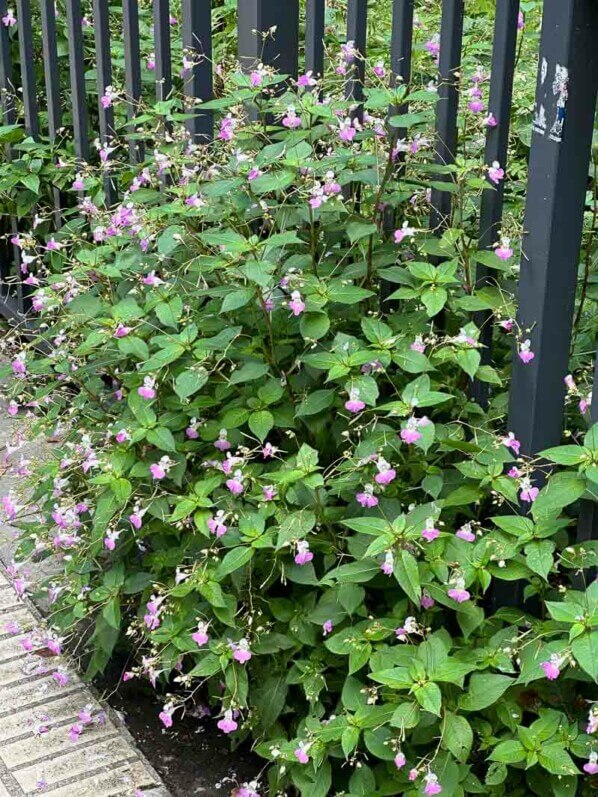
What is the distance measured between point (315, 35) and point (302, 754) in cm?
152

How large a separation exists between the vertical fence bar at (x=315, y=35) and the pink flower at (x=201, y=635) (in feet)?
4.02

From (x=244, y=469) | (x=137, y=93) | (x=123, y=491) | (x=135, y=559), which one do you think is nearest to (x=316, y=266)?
(x=244, y=469)

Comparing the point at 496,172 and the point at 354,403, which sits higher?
the point at 496,172

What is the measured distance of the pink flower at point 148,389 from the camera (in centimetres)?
236

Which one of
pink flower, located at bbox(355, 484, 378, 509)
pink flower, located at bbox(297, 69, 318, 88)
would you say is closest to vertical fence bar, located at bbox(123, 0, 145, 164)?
pink flower, located at bbox(297, 69, 318, 88)

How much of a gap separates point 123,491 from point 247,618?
37cm

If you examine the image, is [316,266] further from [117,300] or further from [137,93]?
[137,93]

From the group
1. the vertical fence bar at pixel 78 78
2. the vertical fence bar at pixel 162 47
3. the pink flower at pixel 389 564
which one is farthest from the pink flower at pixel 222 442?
the vertical fence bar at pixel 78 78

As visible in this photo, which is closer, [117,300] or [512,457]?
[512,457]

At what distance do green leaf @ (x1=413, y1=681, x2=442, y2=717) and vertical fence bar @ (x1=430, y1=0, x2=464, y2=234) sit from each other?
938 mm

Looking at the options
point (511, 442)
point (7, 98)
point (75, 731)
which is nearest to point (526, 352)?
point (511, 442)

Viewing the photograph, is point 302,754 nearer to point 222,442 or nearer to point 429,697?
point 429,697

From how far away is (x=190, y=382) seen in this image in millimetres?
2285

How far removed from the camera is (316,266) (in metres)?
2.39
